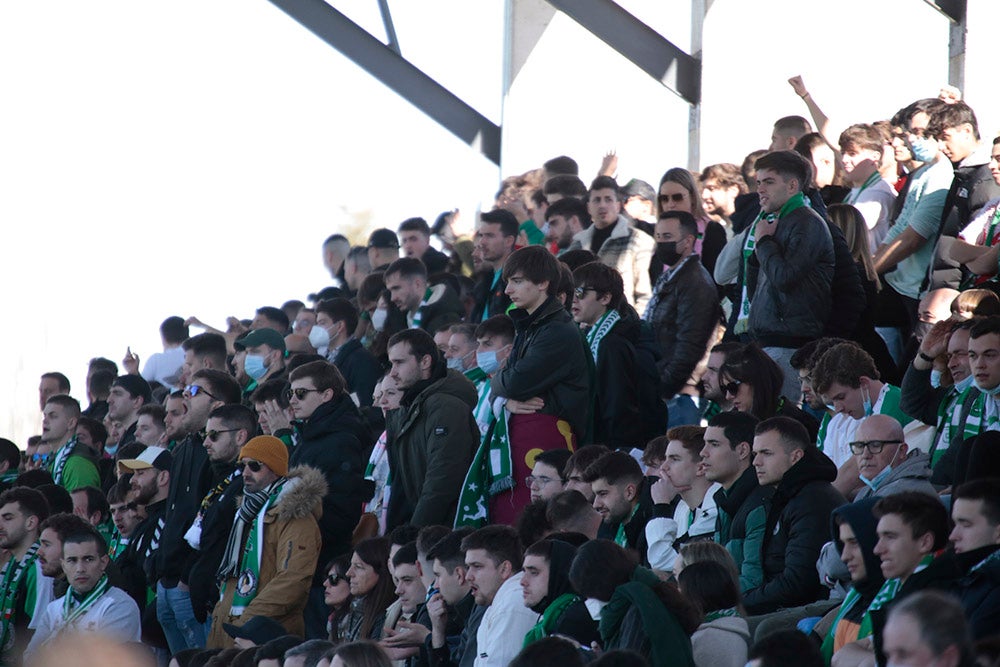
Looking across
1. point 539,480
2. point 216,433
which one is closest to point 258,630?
point 216,433

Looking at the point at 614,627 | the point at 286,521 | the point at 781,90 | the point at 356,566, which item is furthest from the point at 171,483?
the point at 781,90

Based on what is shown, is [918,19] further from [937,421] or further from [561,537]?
[561,537]

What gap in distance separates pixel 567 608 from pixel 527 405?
200 cm

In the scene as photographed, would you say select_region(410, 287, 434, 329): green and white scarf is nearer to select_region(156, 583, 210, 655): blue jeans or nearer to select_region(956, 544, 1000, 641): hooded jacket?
select_region(156, 583, 210, 655): blue jeans

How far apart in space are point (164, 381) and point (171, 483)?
15.4ft

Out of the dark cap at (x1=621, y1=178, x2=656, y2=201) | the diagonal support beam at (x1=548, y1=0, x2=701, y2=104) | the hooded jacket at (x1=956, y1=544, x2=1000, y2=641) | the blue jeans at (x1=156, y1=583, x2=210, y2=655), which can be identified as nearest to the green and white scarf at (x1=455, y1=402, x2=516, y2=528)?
the blue jeans at (x1=156, y1=583, x2=210, y2=655)

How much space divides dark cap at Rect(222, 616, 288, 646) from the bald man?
305cm

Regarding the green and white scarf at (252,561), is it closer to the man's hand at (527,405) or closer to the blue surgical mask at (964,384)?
the man's hand at (527,405)

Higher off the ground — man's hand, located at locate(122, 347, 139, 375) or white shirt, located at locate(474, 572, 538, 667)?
man's hand, located at locate(122, 347, 139, 375)

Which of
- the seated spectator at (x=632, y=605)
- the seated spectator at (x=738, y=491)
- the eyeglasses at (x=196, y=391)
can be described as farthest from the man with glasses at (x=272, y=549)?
the seated spectator at (x=632, y=605)

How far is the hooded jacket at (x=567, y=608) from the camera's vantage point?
5875mm

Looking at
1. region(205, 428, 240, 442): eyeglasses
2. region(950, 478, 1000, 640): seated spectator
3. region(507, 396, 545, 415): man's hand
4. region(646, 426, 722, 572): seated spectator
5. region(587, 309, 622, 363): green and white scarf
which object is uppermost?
region(587, 309, 622, 363): green and white scarf

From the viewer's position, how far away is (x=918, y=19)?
462 inches

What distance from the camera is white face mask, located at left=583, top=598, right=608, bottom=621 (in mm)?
5695
